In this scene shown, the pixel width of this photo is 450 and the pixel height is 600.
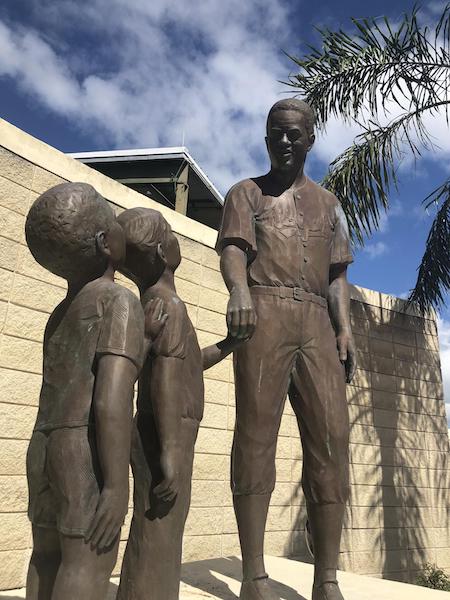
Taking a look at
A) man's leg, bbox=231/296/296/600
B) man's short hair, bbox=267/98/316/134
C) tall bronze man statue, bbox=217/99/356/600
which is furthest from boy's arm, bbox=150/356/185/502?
man's short hair, bbox=267/98/316/134

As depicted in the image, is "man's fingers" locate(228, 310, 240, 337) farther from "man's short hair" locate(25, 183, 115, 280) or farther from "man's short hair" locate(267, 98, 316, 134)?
"man's short hair" locate(267, 98, 316, 134)

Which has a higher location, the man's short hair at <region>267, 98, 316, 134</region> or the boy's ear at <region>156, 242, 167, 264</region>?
the man's short hair at <region>267, 98, 316, 134</region>

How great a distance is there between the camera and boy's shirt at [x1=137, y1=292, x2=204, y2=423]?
206 cm

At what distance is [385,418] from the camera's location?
7.32 m

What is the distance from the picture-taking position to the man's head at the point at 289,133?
282 cm

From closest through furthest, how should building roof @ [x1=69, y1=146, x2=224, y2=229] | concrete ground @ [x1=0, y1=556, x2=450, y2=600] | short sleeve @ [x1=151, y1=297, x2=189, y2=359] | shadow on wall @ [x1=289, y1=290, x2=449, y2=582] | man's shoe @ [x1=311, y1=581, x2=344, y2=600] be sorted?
1. short sleeve @ [x1=151, y1=297, x2=189, y2=359]
2. man's shoe @ [x1=311, y1=581, x2=344, y2=600]
3. concrete ground @ [x1=0, y1=556, x2=450, y2=600]
4. shadow on wall @ [x1=289, y1=290, x2=449, y2=582]
5. building roof @ [x1=69, y1=146, x2=224, y2=229]

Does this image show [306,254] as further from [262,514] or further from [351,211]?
[351,211]

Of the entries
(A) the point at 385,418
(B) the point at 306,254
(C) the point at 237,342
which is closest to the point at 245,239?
(B) the point at 306,254

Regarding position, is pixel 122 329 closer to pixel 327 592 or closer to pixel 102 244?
pixel 102 244

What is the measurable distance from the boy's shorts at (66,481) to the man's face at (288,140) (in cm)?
180

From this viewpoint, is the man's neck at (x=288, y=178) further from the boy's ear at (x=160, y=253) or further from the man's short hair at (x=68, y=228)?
the man's short hair at (x=68, y=228)

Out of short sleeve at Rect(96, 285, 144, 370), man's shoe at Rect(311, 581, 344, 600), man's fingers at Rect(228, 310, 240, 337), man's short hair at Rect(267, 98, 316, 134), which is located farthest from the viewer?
man's short hair at Rect(267, 98, 316, 134)

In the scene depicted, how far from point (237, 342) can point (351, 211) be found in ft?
14.0

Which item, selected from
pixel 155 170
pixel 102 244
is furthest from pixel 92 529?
pixel 155 170
